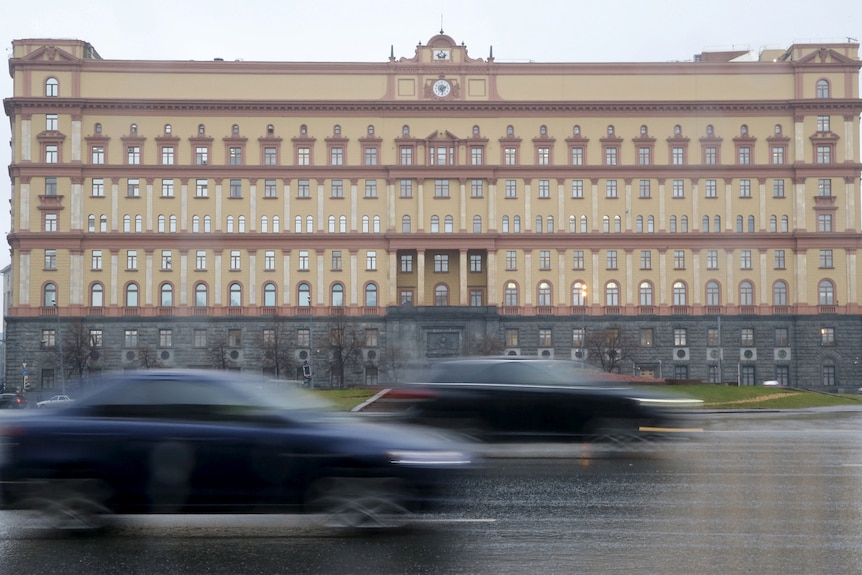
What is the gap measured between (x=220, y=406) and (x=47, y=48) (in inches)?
3305

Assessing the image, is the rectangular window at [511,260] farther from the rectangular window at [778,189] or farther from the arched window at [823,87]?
the arched window at [823,87]

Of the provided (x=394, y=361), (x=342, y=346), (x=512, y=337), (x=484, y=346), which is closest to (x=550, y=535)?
(x=484, y=346)

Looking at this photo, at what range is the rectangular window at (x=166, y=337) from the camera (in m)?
88.4

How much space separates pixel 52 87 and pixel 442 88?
32616mm

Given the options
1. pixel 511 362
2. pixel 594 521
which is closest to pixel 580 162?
pixel 511 362

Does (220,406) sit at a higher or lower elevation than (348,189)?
lower

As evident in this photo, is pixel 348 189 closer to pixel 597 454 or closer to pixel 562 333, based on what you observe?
pixel 562 333

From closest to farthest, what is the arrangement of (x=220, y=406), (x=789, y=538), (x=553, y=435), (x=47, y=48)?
(x=789, y=538) < (x=220, y=406) < (x=553, y=435) < (x=47, y=48)

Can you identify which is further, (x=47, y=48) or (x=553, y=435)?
(x=47, y=48)

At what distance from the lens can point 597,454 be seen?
62.1 ft

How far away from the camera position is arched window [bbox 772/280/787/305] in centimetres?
8988

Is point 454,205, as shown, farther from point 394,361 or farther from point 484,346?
point 484,346

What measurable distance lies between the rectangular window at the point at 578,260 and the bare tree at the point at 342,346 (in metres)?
19.2

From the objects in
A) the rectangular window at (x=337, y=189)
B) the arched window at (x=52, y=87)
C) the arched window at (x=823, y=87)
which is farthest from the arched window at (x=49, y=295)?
the arched window at (x=823, y=87)
